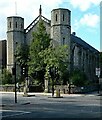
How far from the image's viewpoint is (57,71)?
57125mm

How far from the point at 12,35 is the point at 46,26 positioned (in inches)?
269

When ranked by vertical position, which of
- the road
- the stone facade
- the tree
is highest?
the stone facade

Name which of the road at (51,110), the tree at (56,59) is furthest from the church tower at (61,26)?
the road at (51,110)

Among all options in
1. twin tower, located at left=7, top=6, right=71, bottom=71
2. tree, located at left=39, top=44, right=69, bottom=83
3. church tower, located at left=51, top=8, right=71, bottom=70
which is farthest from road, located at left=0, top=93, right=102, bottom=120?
twin tower, located at left=7, top=6, right=71, bottom=71

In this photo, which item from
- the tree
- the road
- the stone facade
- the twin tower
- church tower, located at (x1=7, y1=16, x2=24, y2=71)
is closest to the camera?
the road

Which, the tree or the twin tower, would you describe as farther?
the twin tower

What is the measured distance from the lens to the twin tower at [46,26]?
7119cm

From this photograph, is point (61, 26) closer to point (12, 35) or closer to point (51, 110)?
point (12, 35)

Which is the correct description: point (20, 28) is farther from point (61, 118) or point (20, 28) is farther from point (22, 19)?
point (61, 118)

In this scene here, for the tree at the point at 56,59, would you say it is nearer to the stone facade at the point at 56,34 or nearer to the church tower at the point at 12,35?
the stone facade at the point at 56,34

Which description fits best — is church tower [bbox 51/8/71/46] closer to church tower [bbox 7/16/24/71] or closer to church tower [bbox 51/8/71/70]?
church tower [bbox 51/8/71/70]

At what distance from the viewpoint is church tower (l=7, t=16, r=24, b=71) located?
75625 millimetres

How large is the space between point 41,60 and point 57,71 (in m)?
4.92

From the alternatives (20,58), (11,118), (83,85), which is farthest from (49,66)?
(11,118)
